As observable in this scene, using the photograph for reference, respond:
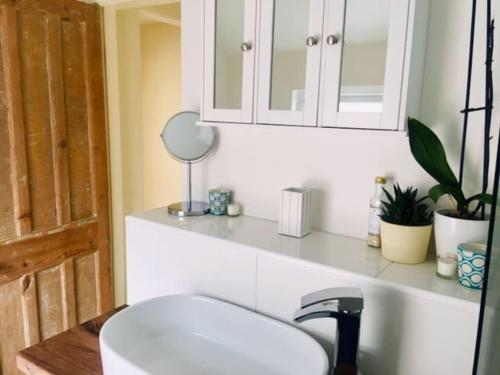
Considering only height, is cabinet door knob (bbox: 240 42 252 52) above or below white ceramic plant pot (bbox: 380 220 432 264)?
above

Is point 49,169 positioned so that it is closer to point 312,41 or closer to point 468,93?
point 312,41

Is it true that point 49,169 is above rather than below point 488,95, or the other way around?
below

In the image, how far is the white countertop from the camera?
915 millimetres

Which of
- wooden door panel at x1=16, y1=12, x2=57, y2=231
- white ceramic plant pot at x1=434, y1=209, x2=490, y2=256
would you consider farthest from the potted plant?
wooden door panel at x1=16, y1=12, x2=57, y2=231

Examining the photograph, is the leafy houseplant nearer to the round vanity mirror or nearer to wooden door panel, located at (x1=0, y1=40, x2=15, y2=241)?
the round vanity mirror

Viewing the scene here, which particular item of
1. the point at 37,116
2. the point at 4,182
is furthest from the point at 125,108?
the point at 4,182

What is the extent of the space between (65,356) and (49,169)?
915 mm

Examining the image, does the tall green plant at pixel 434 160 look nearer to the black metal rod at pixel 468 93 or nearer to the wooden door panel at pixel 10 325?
the black metal rod at pixel 468 93

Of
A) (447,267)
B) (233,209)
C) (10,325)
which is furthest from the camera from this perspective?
(10,325)

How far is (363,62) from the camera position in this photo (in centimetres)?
97

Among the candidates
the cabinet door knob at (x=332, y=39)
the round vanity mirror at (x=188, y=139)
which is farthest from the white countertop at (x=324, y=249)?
the cabinet door knob at (x=332, y=39)

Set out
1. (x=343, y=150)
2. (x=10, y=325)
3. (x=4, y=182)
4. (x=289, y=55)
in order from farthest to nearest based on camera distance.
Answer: (x=10, y=325), (x=4, y=182), (x=343, y=150), (x=289, y=55)

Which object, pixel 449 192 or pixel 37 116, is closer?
pixel 449 192

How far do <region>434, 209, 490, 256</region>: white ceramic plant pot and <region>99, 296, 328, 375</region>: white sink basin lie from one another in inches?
A: 15.3
